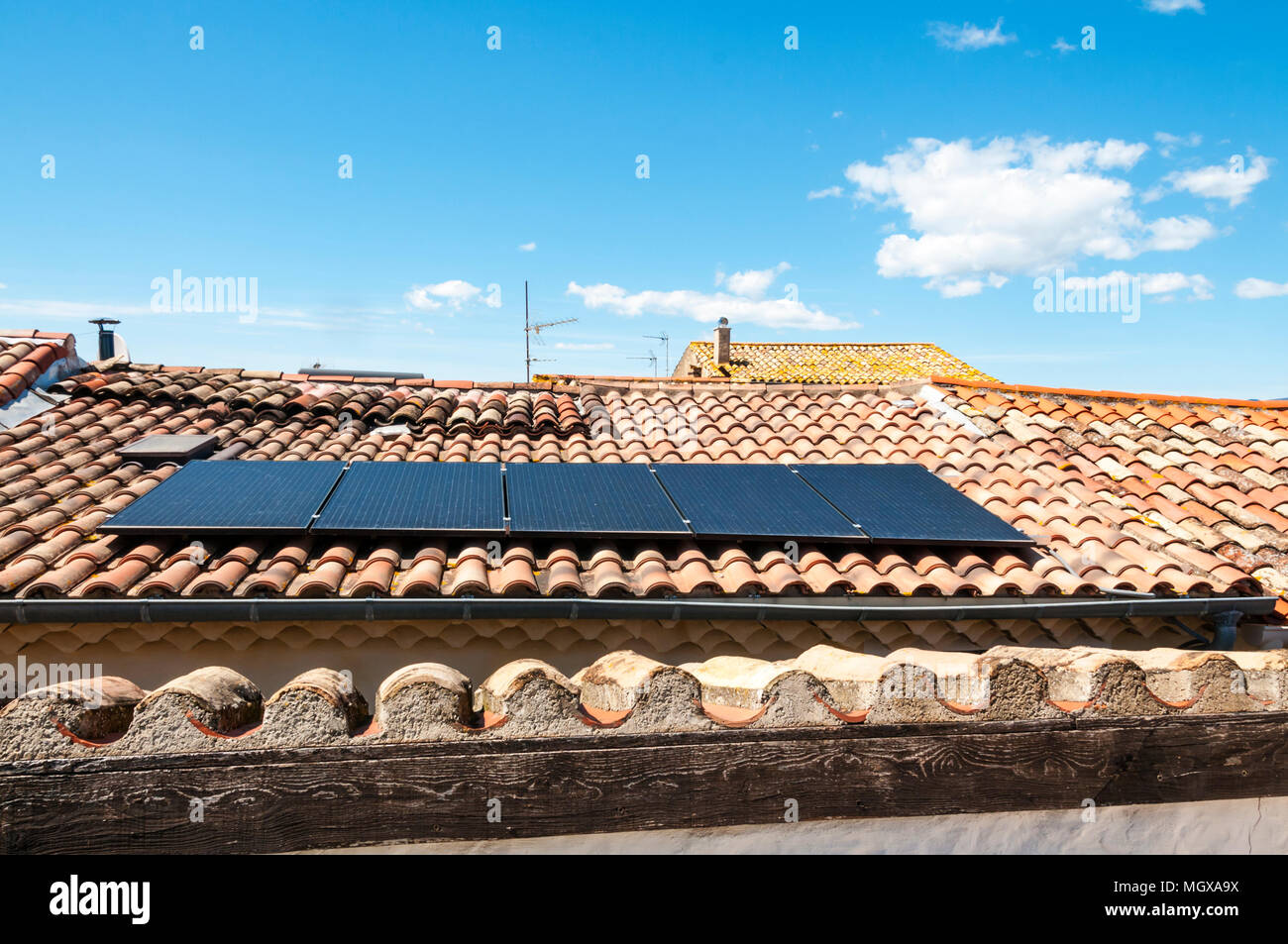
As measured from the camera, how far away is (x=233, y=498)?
17.5 ft

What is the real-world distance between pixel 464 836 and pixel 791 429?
260 inches

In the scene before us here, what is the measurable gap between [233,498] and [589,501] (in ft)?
8.54

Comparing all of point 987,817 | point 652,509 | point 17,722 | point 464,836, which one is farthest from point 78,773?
point 652,509

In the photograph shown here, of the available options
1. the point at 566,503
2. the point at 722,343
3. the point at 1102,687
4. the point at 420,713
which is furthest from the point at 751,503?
the point at 722,343

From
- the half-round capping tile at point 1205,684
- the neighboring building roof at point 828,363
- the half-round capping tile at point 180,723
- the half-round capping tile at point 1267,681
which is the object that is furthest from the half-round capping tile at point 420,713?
the neighboring building roof at point 828,363

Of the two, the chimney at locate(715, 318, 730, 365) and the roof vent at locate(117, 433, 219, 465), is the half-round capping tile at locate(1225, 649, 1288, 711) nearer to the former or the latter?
the roof vent at locate(117, 433, 219, 465)

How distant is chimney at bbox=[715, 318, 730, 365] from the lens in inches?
955

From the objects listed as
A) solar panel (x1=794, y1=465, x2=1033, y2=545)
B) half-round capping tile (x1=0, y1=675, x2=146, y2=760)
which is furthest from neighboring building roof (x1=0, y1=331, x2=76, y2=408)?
solar panel (x1=794, y1=465, x2=1033, y2=545)

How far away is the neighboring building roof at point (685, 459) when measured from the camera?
15.1 ft

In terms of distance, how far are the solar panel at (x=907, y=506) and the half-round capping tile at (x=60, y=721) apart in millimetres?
4446

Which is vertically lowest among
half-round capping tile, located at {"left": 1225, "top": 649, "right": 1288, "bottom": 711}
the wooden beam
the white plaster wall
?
the white plaster wall

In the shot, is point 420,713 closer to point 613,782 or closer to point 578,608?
point 613,782

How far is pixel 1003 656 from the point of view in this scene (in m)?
3.10

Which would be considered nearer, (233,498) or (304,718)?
(304,718)
